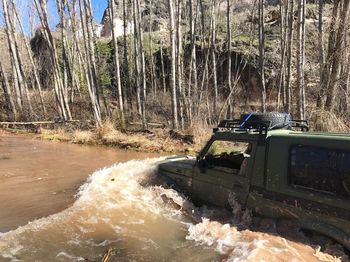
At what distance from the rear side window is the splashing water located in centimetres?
80

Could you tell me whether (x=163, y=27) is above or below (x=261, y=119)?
above

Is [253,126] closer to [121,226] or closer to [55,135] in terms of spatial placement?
[121,226]

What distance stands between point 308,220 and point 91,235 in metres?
3.10

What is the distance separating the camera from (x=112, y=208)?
762 centimetres

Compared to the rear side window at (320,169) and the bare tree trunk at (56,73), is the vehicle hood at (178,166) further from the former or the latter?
the bare tree trunk at (56,73)

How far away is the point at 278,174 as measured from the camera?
5.67 metres

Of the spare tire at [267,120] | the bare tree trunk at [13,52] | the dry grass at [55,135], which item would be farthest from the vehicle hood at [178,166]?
the bare tree trunk at [13,52]

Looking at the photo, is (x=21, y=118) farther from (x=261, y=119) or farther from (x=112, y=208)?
(x=261, y=119)

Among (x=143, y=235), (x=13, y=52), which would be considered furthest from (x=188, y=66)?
(x=143, y=235)

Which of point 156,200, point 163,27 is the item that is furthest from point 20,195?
point 163,27

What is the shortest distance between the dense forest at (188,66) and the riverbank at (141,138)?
757 millimetres

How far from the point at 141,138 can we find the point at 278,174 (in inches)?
483

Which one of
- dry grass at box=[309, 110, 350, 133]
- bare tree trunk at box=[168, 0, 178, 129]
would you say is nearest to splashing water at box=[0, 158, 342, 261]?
dry grass at box=[309, 110, 350, 133]

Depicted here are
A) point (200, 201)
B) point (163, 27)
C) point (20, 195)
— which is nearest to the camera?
point (200, 201)
